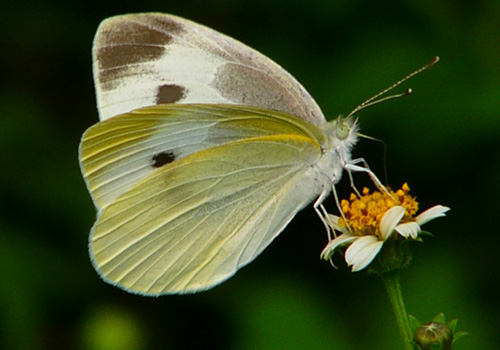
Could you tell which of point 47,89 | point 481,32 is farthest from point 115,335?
point 481,32

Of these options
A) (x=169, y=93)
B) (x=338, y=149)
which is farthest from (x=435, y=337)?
(x=169, y=93)

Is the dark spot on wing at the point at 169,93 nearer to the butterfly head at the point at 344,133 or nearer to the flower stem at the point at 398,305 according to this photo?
the butterfly head at the point at 344,133

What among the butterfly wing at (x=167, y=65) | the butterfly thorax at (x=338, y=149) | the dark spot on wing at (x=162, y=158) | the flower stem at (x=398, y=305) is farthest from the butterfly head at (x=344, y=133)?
the dark spot on wing at (x=162, y=158)

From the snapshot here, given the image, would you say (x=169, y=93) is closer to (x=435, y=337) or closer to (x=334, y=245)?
(x=334, y=245)

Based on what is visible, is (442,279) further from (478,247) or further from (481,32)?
(481,32)

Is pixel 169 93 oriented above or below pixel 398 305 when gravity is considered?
above

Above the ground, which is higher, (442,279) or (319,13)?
(319,13)

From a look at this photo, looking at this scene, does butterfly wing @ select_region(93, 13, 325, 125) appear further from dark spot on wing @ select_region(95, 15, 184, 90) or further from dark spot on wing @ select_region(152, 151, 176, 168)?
dark spot on wing @ select_region(152, 151, 176, 168)

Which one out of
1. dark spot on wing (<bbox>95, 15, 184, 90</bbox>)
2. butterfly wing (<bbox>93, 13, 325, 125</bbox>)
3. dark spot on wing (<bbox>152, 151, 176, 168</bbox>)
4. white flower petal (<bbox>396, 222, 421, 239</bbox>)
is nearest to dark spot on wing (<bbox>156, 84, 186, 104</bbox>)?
butterfly wing (<bbox>93, 13, 325, 125</bbox>)
